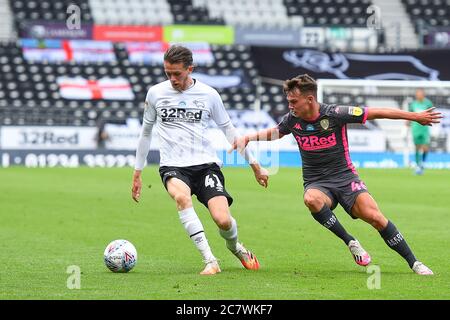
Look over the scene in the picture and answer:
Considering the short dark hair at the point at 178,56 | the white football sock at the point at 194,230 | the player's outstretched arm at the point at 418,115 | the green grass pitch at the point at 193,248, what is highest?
the short dark hair at the point at 178,56

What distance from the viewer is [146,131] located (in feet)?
32.5

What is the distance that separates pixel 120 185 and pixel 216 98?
13317mm

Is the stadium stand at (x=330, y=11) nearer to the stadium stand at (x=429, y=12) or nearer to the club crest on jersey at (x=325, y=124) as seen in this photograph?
the stadium stand at (x=429, y=12)

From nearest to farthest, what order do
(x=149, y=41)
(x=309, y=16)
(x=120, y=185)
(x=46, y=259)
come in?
(x=46, y=259) < (x=120, y=185) < (x=149, y=41) < (x=309, y=16)

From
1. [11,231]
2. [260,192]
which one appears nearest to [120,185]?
[260,192]

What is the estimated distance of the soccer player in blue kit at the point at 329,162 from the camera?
9445 millimetres

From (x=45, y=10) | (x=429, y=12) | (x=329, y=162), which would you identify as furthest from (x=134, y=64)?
(x=329, y=162)

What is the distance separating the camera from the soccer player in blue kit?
372 inches

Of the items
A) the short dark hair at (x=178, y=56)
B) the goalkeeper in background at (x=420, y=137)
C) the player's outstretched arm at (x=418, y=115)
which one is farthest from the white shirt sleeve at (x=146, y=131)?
the goalkeeper in background at (x=420, y=137)

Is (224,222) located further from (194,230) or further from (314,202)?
(314,202)

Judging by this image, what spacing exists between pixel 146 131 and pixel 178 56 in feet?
3.07

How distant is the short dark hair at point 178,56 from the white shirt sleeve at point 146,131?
0.53 metres

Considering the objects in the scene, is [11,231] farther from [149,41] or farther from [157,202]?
[149,41]

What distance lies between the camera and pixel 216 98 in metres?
9.80
